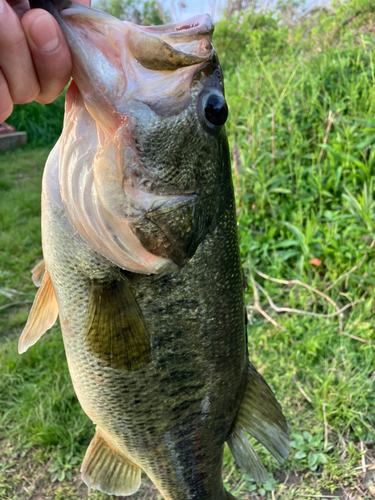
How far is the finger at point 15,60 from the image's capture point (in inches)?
26.3

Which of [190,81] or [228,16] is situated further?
[228,16]

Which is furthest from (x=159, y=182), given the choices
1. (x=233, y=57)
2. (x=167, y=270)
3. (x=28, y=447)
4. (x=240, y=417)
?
(x=233, y=57)

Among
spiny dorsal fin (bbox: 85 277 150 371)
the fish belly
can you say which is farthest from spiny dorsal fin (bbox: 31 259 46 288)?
spiny dorsal fin (bbox: 85 277 150 371)

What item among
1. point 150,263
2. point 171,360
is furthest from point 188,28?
point 171,360

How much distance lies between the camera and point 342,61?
11.7 feet

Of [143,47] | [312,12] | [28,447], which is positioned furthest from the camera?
[312,12]

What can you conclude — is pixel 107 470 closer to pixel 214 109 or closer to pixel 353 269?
pixel 214 109

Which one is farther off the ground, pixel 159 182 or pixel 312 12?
pixel 159 182

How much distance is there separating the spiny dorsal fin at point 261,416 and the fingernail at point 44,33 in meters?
1.15

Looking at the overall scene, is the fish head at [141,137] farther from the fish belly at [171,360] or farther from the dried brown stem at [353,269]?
the dried brown stem at [353,269]

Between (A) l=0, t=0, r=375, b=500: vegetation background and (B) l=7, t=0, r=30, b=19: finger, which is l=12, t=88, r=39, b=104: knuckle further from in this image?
(A) l=0, t=0, r=375, b=500: vegetation background

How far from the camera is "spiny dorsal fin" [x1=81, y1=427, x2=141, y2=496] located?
1.36 m

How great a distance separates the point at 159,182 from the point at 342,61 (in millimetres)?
3480

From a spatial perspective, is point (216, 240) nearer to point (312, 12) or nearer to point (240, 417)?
point (240, 417)
